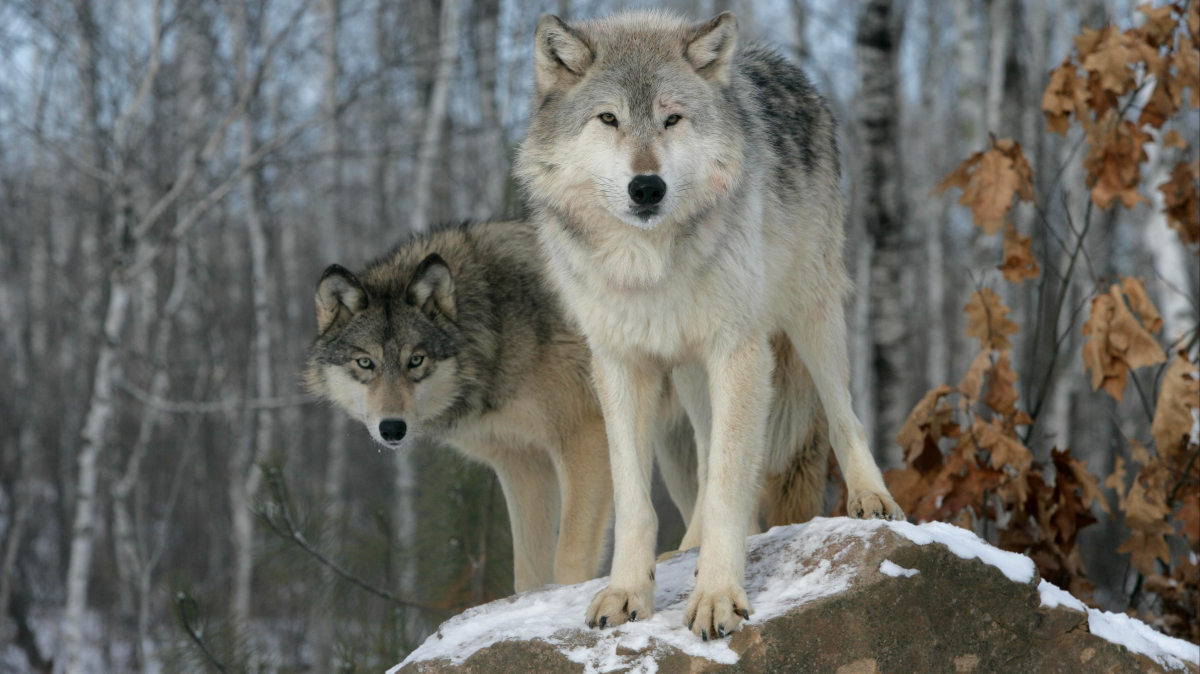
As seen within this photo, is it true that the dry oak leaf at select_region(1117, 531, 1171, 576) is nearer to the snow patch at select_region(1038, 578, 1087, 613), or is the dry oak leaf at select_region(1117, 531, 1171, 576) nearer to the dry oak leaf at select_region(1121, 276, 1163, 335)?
the dry oak leaf at select_region(1121, 276, 1163, 335)

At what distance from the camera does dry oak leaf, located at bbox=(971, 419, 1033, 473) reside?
4.53 metres

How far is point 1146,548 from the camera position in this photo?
4570 millimetres

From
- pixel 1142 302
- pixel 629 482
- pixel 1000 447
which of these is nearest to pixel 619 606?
pixel 629 482

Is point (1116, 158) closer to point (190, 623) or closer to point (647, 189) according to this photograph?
point (647, 189)

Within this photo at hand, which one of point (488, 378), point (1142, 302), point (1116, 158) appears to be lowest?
point (488, 378)

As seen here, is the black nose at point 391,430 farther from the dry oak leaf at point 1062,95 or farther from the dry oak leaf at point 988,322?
the dry oak leaf at point 1062,95

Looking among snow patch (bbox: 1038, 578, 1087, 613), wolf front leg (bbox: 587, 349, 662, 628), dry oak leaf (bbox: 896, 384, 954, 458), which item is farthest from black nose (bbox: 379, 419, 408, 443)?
snow patch (bbox: 1038, 578, 1087, 613)

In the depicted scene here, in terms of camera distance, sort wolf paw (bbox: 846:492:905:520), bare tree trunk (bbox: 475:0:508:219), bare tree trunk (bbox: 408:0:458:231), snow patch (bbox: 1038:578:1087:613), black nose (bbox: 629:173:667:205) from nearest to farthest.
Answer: black nose (bbox: 629:173:667:205), snow patch (bbox: 1038:578:1087:613), wolf paw (bbox: 846:492:905:520), bare tree trunk (bbox: 408:0:458:231), bare tree trunk (bbox: 475:0:508:219)

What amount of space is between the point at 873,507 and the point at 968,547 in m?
0.49

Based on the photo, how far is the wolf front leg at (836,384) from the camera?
3793 millimetres

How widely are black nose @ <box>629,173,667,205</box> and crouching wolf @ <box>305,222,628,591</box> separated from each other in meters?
1.72

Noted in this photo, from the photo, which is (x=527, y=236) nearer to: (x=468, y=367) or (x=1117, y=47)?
(x=468, y=367)

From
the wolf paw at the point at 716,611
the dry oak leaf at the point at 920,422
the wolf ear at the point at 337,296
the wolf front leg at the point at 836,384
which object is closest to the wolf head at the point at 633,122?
the wolf front leg at the point at 836,384

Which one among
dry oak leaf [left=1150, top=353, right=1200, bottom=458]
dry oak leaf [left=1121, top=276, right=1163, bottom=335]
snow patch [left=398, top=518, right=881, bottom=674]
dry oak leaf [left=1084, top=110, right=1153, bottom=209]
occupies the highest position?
dry oak leaf [left=1084, top=110, right=1153, bottom=209]
